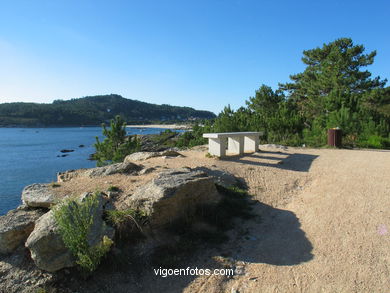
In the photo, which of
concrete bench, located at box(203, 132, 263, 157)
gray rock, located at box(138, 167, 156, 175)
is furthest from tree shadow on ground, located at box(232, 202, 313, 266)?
concrete bench, located at box(203, 132, 263, 157)

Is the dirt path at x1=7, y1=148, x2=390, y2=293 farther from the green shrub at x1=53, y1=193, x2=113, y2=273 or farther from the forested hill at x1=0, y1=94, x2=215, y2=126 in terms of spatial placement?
the forested hill at x1=0, y1=94, x2=215, y2=126

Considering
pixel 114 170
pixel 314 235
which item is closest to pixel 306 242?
pixel 314 235

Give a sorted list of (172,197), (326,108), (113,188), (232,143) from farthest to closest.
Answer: (326,108) → (232,143) → (113,188) → (172,197)

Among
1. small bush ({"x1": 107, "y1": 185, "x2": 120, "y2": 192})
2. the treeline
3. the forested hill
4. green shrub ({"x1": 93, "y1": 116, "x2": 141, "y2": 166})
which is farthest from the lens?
the forested hill

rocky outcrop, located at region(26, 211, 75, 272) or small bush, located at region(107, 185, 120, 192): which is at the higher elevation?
small bush, located at region(107, 185, 120, 192)

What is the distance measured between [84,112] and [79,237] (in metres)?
103

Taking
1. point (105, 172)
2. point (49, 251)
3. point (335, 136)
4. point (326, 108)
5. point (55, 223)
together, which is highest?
point (326, 108)

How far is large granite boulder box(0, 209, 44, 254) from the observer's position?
3469 millimetres

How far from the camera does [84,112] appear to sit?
96438mm

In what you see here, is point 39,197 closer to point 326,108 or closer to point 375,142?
point 375,142

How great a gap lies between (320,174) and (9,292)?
22.8 ft

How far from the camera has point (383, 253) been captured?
11.0 ft

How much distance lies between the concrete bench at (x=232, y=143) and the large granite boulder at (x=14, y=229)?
5.67 meters

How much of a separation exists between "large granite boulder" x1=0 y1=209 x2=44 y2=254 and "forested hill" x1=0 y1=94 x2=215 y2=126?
9239 centimetres
